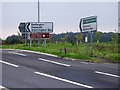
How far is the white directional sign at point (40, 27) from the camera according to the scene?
93.3 feet

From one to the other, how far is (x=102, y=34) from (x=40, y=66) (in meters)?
38.3

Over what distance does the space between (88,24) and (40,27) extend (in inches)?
247

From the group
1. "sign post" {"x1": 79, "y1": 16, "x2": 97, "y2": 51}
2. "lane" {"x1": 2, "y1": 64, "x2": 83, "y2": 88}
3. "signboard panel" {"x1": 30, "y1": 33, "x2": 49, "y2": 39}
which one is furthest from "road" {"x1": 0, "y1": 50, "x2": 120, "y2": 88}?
"signboard panel" {"x1": 30, "y1": 33, "x2": 49, "y2": 39}

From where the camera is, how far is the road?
11172 millimetres

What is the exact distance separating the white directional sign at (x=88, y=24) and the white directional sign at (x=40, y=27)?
17.3 ft

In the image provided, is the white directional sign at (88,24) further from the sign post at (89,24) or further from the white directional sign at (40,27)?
Answer: the white directional sign at (40,27)

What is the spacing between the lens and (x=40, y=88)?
10367 mm

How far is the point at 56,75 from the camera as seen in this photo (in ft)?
42.9

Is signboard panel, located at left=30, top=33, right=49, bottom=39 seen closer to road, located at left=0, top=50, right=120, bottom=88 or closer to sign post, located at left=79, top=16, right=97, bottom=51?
sign post, located at left=79, top=16, right=97, bottom=51

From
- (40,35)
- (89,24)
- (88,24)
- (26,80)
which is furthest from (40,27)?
(26,80)

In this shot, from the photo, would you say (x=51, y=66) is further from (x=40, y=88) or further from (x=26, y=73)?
(x=40, y=88)

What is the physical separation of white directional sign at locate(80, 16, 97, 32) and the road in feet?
22.0

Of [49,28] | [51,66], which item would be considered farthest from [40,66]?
[49,28]

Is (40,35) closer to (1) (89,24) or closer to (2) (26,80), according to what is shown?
(1) (89,24)
